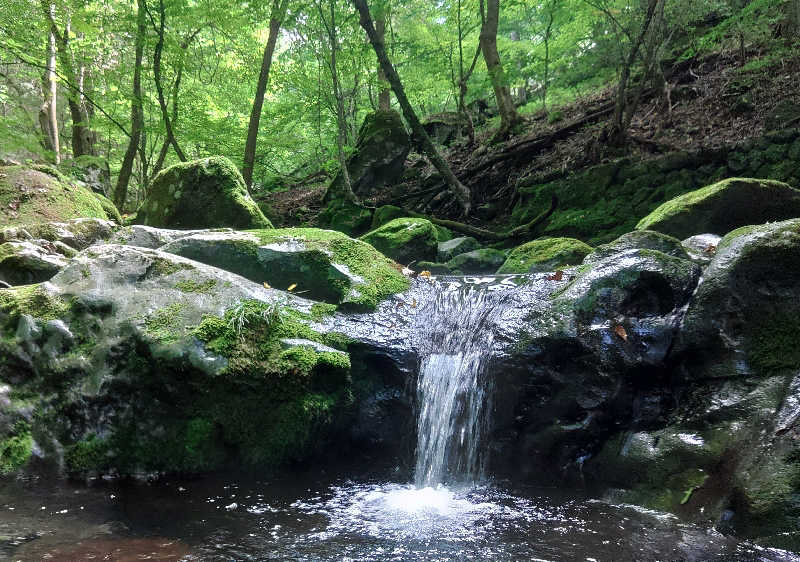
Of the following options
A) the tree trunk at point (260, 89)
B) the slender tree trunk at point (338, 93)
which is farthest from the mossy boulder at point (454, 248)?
the tree trunk at point (260, 89)

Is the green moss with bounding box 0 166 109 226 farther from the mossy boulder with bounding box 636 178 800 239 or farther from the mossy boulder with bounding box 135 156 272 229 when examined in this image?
the mossy boulder with bounding box 636 178 800 239

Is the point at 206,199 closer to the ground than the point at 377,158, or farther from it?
closer to the ground

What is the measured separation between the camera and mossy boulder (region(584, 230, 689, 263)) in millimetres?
4906

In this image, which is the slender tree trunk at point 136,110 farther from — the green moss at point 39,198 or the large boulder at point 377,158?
the large boulder at point 377,158

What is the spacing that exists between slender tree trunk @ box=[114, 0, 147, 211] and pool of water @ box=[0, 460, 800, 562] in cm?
934

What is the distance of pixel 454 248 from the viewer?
29.2ft

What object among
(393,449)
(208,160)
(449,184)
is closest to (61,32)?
(208,160)

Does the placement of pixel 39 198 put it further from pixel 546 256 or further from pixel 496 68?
pixel 496 68

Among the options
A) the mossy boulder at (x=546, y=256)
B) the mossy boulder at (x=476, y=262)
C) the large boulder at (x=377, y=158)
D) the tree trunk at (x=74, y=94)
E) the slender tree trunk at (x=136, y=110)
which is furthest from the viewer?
the large boulder at (x=377, y=158)

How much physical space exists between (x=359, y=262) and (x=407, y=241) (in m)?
2.75

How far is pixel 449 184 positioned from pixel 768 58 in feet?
19.5

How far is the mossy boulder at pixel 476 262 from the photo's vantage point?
796cm

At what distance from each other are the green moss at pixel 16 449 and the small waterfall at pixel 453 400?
113 inches

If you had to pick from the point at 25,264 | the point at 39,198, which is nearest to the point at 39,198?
the point at 39,198
